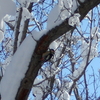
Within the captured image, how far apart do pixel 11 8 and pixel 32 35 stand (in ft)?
2.04

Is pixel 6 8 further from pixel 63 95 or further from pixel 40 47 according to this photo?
pixel 63 95

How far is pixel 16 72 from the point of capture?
11.1 ft

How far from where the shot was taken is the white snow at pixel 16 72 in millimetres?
3328

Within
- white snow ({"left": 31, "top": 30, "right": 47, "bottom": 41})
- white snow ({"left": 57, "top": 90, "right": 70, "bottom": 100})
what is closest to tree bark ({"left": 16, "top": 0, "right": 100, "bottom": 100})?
white snow ({"left": 31, "top": 30, "right": 47, "bottom": 41})

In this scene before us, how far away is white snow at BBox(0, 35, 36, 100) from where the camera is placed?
333 cm

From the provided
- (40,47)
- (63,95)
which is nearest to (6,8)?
(40,47)

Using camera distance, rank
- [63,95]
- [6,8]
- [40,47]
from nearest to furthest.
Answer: [40,47] < [6,8] < [63,95]

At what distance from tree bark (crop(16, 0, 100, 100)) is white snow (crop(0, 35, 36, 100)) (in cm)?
5

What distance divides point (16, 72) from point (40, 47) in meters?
0.42

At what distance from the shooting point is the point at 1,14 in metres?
3.73

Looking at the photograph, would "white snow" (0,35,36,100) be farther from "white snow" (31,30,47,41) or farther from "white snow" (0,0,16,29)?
"white snow" (0,0,16,29)

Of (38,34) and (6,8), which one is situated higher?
(6,8)

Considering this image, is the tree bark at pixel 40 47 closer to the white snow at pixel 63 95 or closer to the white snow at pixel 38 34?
the white snow at pixel 38 34

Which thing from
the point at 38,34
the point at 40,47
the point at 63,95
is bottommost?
the point at 40,47
